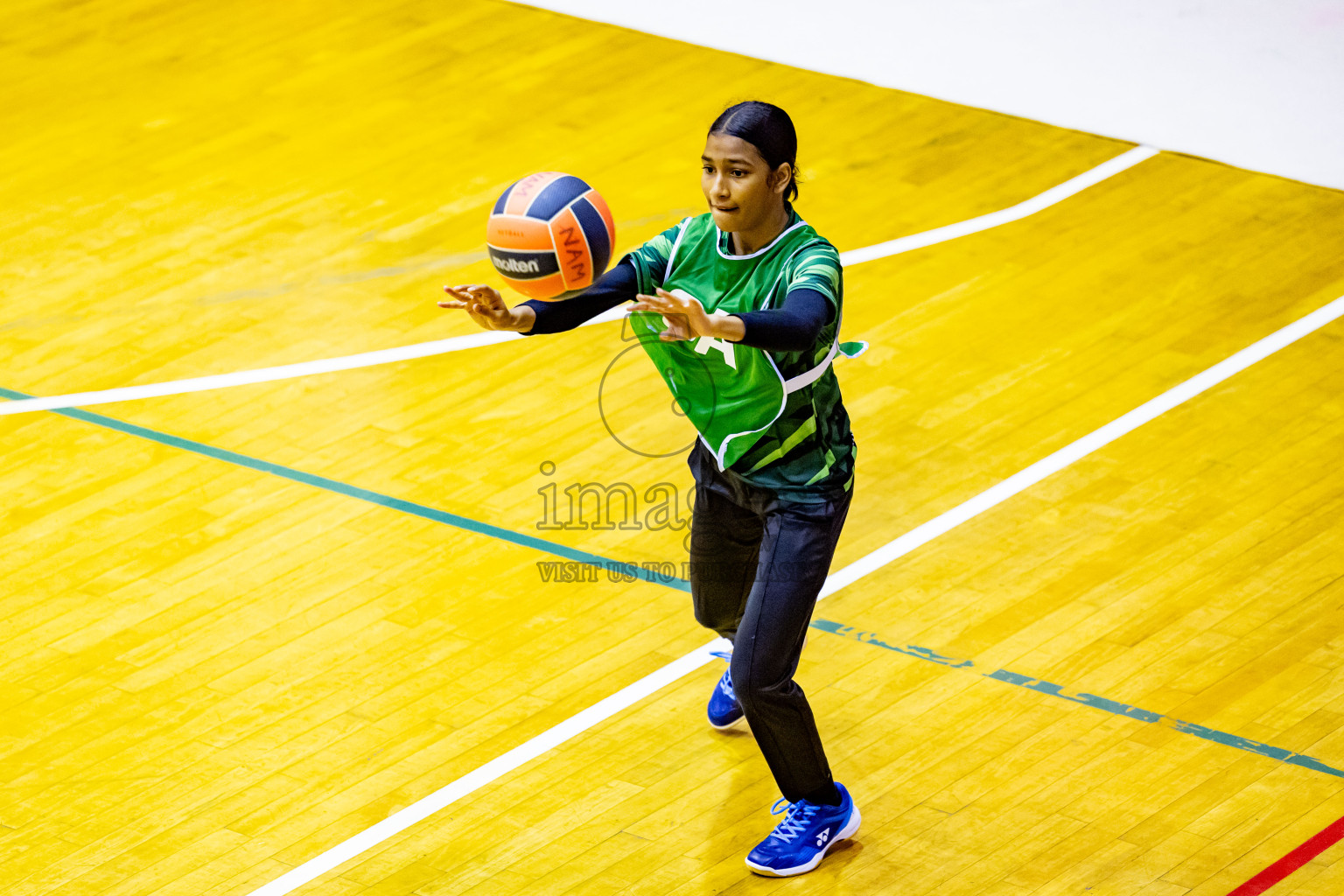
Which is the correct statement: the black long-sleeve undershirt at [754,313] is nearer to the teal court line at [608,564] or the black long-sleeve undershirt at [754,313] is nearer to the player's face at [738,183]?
the player's face at [738,183]

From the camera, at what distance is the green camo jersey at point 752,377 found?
202 inches

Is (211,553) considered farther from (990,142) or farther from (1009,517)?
(990,142)

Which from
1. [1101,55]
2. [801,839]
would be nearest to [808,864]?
[801,839]

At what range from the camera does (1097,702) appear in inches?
248

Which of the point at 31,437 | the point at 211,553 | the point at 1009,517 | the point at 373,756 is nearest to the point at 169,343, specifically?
the point at 31,437

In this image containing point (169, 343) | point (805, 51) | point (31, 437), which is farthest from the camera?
point (805, 51)

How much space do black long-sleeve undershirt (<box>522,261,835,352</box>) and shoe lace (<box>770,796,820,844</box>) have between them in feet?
4.85

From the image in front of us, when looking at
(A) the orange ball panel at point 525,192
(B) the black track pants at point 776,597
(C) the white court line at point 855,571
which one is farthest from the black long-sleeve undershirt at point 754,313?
(C) the white court line at point 855,571

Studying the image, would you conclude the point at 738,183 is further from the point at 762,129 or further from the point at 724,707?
the point at 724,707

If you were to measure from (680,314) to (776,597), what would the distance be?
1.01m

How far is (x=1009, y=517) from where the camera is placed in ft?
24.3

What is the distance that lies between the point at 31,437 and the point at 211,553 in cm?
138

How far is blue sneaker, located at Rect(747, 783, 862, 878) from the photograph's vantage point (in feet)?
18.0

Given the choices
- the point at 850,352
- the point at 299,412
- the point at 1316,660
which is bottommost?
the point at 1316,660
